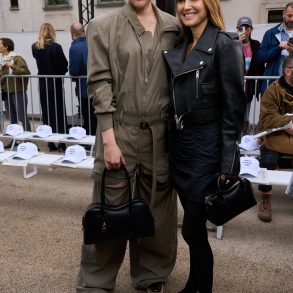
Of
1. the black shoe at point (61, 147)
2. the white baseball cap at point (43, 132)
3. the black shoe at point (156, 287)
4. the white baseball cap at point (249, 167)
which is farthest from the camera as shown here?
the black shoe at point (61, 147)

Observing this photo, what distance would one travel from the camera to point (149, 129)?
93.8 inches

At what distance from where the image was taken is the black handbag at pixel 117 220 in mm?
2357

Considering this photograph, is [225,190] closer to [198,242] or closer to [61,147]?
[198,242]

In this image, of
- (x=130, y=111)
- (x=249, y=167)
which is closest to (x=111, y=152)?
(x=130, y=111)

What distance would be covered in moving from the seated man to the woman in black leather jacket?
6.29ft

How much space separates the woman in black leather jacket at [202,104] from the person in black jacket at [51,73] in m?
4.33

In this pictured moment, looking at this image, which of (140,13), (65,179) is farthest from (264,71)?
(140,13)

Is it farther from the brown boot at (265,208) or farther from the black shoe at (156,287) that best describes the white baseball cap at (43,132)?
the black shoe at (156,287)

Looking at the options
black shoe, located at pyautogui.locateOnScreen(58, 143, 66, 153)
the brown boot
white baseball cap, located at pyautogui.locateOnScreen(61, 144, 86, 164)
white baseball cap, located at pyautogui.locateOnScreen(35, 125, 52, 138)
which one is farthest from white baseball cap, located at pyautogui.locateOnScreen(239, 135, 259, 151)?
black shoe, located at pyautogui.locateOnScreen(58, 143, 66, 153)

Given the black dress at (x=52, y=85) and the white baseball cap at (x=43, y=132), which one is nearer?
the white baseball cap at (x=43, y=132)

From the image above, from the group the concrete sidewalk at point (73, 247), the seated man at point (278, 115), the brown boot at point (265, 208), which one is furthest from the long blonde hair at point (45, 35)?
the brown boot at point (265, 208)

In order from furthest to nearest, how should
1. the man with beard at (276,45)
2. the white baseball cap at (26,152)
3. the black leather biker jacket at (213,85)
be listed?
1. the man with beard at (276,45)
2. the white baseball cap at (26,152)
3. the black leather biker jacket at (213,85)

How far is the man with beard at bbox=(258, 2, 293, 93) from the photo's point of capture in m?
5.45

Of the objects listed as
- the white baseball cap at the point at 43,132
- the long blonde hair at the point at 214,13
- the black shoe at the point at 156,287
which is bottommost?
the black shoe at the point at 156,287
